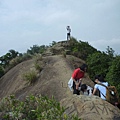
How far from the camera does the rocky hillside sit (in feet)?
26.1

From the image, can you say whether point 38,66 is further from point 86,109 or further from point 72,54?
point 86,109

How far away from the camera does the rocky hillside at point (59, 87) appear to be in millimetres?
7970

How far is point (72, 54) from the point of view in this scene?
2200 cm

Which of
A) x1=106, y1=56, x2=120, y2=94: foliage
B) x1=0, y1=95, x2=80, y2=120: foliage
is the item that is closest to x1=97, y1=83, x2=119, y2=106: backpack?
x1=0, y1=95, x2=80, y2=120: foliage

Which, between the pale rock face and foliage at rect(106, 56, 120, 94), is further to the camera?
foliage at rect(106, 56, 120, 94)

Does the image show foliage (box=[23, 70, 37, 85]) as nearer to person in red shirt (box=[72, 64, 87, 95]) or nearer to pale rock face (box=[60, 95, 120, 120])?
person in red shirt (box=[72, 64, 87, 95])

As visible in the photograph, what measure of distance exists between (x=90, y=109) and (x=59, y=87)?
22.0 ft

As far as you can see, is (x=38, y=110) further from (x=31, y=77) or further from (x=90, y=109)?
(x=31, y=77)

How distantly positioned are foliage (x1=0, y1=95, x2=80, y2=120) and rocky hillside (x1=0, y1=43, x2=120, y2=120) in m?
1.13

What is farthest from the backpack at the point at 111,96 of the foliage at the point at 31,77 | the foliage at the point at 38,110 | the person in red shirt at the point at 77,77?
the foliage at the point at 31,77

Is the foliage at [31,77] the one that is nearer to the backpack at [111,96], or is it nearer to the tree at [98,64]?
the tree at [98,64]

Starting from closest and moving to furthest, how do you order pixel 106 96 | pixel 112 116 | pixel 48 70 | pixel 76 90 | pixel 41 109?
pixel 41 109 < pixel 112 116 < pixel 106 96 < pixel 76 90 < pixel 48 70

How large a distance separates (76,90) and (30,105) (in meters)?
3.70

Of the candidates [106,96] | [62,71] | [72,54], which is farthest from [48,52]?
[106,96]
